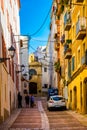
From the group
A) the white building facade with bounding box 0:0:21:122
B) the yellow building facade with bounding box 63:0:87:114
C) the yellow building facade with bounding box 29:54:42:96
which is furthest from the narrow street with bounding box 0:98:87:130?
the yellow building facade with bounding box 29:54:42:96

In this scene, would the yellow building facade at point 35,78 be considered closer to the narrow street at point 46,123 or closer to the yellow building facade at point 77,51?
the yellow building facade at point 77,51

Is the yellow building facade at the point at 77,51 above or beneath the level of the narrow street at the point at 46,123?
above

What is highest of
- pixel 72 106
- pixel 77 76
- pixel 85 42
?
pixel 85 42

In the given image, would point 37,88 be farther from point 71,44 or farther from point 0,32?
point 0,32

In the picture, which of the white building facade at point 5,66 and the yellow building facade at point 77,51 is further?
the yellow building facade at point 77,51

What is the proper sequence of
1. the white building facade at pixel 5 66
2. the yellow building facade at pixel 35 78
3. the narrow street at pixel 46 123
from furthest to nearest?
the yellow building facade at pixel 35 78, the white building facade at pixel 5 66, the narrow street at pixel 46 123

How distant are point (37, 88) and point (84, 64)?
66038 mm

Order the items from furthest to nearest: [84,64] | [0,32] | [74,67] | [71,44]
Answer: [71,44], [74,67], [84,64], [0,32]

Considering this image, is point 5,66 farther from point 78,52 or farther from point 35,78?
point 35,78

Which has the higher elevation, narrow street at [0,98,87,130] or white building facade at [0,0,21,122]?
white building facade at [0,0,21,122]

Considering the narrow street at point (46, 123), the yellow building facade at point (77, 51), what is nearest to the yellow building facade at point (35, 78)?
the yellow building facade at point (77, 51)

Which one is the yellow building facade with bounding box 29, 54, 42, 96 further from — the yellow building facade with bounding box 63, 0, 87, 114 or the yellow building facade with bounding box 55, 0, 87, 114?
the yellow building facade with bounding box 63, 0, 87, 114

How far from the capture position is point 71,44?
40438 mm

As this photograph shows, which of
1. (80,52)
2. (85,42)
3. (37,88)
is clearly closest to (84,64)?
(85,42)
